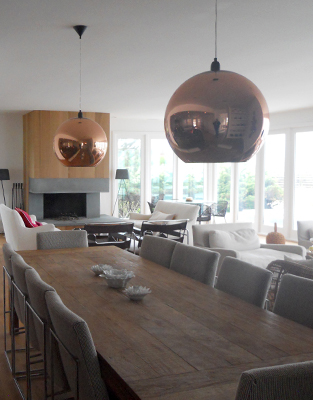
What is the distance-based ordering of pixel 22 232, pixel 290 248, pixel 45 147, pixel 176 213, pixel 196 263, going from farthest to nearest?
pixel 45 147 < pixel 176 213 < pixel 22 232 < pixel 290 248 < pixel 196 263

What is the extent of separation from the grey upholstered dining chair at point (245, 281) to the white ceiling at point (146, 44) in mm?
1835

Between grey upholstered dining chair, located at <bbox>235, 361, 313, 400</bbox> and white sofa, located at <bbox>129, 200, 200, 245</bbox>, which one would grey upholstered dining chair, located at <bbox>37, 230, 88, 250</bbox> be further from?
white sofa, located at <bbox>129, 200, 200, 245</bbox>

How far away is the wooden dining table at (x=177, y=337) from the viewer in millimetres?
1562

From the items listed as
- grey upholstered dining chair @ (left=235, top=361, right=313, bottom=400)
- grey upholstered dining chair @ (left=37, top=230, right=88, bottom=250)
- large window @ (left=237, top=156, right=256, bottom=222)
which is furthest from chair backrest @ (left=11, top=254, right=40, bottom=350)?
large window @ (left=237, top=156, right=256, bottom=222)

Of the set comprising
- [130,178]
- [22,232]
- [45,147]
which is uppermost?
[45,147]

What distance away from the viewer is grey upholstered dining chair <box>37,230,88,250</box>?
4.29 metres

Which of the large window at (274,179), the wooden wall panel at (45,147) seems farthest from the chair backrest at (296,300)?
the large window at (274,179)

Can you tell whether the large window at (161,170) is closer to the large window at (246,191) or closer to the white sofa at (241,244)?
the large window at (246,191)

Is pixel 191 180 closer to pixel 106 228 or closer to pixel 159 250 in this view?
pixel 106 228

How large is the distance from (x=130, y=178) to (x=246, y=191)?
291 centimetres

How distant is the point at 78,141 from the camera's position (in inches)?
121

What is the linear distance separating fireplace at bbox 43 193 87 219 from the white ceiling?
324 centimetres

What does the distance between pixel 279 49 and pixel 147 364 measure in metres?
3.74

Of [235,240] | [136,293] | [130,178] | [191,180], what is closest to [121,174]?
[130,178]
